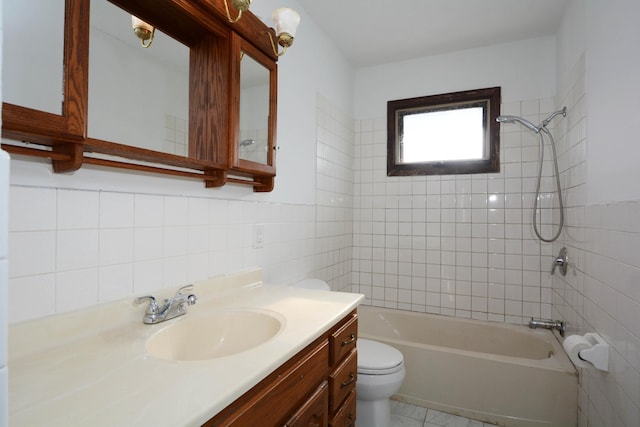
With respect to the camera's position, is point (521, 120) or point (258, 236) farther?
point (521, 120)

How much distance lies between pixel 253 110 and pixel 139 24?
0.52 m

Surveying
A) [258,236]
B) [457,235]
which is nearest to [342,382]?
[258,236]

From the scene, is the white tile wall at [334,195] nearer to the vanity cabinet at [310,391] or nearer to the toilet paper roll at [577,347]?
the vanity cabinet at [310,391]

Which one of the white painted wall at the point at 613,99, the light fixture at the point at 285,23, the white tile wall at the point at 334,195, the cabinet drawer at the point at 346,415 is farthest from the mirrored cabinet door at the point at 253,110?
the white painted wall at the point at 613,99

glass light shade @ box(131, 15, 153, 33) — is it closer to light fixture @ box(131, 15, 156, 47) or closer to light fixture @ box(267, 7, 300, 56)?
light fixture @ box(131, 15, 156, 47)

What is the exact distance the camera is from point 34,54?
75 centimetres

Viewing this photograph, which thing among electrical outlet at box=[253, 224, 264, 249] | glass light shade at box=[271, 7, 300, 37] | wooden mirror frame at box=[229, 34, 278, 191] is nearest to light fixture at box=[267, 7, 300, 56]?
glass light shade at box=[271, 7, 300, 37]

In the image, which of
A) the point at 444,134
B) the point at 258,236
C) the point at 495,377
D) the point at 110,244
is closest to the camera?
the point at 110,244

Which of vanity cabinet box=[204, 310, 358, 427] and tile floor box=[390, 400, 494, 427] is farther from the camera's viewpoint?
tile floor box=[390, 400, 494, 427]

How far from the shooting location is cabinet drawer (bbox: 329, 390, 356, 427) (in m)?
1.25

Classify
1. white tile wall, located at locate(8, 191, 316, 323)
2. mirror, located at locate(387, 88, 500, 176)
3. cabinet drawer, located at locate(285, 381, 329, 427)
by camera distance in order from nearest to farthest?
white tile wall, located at locate(8, 191, 316, 323), cabinet drawer, located at locate(285, 381, 329, 427), mirror, located at locate(387, 88, 500, 176)

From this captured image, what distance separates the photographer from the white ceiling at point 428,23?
209 centimetres

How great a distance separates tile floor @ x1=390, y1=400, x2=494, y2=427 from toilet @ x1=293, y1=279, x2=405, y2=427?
10.6 inches

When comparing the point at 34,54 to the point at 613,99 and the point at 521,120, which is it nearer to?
the point at 613,99
